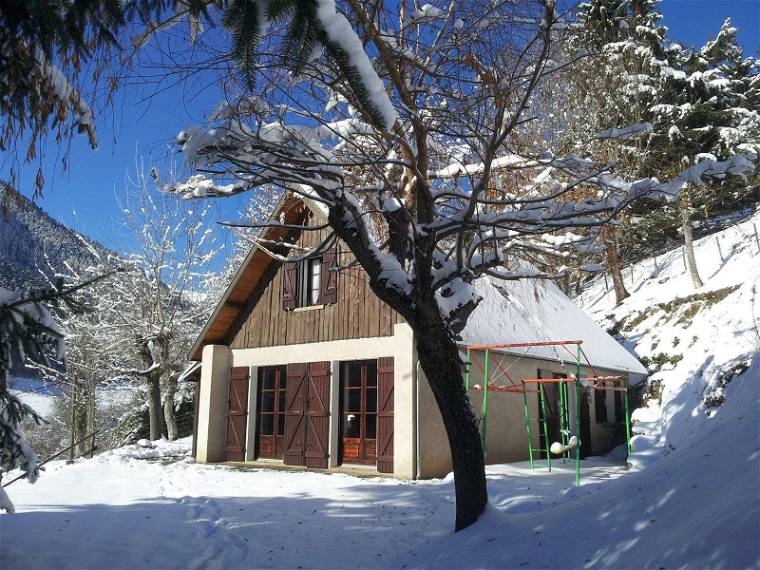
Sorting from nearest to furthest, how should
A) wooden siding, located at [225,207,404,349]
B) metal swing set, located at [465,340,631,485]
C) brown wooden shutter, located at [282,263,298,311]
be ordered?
metal swing set, located at [465,340,631,485], wooden siding, located at [225,207,404,349], brown wooden shutter, located at [282,263,298,311]

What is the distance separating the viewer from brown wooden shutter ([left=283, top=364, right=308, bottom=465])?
465 inches

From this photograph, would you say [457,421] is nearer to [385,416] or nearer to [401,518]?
[401,518]

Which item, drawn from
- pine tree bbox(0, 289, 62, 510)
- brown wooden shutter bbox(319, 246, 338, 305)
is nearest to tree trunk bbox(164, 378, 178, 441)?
brown wooden shutter bbox(319, 246, 338, 305)

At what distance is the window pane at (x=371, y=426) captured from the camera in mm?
11289

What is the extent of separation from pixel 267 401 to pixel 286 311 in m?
2.13

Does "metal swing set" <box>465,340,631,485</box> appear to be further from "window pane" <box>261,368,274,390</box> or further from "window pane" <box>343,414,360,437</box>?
"window pane" <box>261,368,274,390</box>

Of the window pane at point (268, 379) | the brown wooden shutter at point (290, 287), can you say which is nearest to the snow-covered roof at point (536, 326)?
the brown wooden shutter at point (290, 287)

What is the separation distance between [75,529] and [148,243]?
49.1ft

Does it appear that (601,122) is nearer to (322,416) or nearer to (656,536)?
(656,536)

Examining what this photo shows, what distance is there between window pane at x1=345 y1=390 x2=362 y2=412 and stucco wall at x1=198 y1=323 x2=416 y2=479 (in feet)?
0.99

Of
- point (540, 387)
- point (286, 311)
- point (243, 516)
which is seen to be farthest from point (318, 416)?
point (243, 516)

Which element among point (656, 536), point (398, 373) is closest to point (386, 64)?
point (656, 536)

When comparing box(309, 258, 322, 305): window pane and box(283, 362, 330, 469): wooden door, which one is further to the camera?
box(309, 258, 322, 305): window pane

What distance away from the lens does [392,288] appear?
5.50 meters
